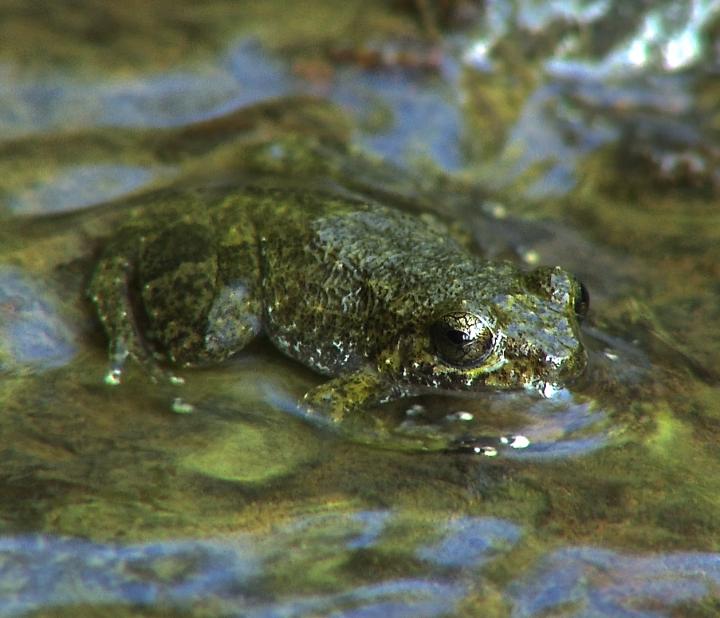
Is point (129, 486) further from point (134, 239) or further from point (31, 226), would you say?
point (31, 226)

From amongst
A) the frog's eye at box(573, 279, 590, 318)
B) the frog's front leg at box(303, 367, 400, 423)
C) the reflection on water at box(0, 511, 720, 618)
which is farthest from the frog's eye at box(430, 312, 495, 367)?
the reflection on water at box(0, 511, 720, 618)

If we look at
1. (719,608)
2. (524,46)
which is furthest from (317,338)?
(524,46)

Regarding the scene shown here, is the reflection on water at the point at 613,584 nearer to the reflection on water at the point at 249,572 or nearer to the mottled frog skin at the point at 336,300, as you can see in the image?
the reflection on water at the point at 249,572

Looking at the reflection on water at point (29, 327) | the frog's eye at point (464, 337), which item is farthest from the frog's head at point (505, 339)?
the reflection on water at point (29, 327)

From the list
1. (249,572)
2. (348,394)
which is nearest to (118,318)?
(348,394)

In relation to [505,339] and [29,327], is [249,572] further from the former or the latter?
[29,327]

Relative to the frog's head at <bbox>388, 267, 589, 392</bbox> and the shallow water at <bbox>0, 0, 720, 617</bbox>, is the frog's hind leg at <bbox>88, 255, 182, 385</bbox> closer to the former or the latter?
the shallow water at <bbox>0, 0, 720, 617</bbox>

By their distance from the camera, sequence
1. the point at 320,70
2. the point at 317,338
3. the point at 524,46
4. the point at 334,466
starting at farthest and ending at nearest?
the point at 524,46, the point at 320,70, the point at 317,338, the point at 334,466
